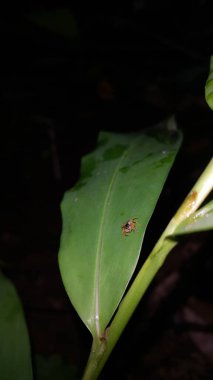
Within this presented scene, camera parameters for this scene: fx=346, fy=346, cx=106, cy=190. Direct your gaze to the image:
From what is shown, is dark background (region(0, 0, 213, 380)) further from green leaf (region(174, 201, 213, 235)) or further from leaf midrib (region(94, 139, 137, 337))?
green leaf (region(174, 201, 213, 235))

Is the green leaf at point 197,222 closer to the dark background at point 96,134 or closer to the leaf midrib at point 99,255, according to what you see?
the leaf midrib at point 99,255

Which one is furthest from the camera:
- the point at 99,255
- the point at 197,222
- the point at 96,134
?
the point at 96,134

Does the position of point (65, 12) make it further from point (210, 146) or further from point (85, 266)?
point (85, 266)

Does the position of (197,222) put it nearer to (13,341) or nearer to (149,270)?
(149,270)

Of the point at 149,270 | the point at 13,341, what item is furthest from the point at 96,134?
the point at 149,270

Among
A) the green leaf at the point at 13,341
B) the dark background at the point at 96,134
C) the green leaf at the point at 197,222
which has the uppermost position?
the green leaf at the point at 197,222

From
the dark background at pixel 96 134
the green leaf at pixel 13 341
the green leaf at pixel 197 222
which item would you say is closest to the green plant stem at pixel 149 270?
the green leaf at pixel 197 222
